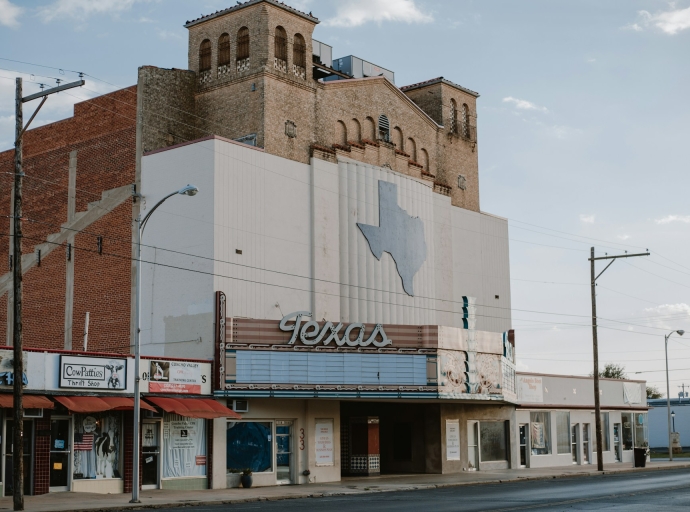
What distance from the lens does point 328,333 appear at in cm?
3941

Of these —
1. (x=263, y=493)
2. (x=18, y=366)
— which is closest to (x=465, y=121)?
(x=263, y=493)

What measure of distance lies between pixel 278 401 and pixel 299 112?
45.6 feet

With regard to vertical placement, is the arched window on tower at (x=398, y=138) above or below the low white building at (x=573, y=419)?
above

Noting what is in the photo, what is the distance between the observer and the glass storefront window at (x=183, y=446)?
34.9 metres

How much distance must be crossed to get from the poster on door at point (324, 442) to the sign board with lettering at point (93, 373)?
10.1 metres

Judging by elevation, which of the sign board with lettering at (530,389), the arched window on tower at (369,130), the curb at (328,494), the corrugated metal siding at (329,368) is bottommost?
the curb at (328,494)

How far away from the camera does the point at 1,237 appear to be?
4872 centimetres

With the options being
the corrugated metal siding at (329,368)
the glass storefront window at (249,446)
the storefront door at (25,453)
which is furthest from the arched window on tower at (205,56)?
the storefront door at (25,453)

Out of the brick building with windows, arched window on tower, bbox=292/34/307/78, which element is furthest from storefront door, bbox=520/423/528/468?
arched window on tower, bbox=292/34/307/78

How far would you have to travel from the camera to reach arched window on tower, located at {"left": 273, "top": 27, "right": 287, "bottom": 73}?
4438 centimetres

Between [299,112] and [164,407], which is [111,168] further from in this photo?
[164,407]

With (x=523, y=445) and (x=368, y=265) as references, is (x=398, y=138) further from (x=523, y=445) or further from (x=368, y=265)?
(x=523, y=445)

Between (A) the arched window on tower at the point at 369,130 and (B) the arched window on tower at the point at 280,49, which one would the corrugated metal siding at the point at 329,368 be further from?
(B) the arched window on tower at the point at 280,49

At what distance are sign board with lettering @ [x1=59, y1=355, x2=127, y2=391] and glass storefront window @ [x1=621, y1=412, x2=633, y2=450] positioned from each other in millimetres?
40014
